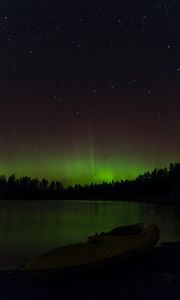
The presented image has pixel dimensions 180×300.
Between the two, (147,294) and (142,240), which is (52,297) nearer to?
(147,294)

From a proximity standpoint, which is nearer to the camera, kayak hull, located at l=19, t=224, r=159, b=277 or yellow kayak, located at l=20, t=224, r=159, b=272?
kayak hull, located at l=19, t=224, r=159, b=277

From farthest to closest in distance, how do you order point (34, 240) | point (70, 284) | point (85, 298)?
point (34, 240) < point (70, 284) < point (85, 298)

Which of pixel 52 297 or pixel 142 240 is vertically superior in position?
pixel 142 240

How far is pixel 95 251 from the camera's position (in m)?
19.4

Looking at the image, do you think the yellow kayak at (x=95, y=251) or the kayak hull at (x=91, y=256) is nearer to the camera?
the kayak hull at (x=91, y=256)

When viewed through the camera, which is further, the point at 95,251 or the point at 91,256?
the point at 95,251

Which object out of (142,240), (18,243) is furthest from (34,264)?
(18,243)

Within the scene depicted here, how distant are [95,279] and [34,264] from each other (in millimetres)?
2632

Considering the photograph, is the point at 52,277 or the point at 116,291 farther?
the point at 52,277

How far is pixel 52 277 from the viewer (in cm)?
1814

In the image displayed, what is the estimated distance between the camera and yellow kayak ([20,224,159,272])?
1845 centimetres

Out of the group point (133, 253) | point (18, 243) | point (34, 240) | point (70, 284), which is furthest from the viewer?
point (34, 240)

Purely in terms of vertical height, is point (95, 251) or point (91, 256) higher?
point (95, 251)

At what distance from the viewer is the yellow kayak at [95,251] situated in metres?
18.5
